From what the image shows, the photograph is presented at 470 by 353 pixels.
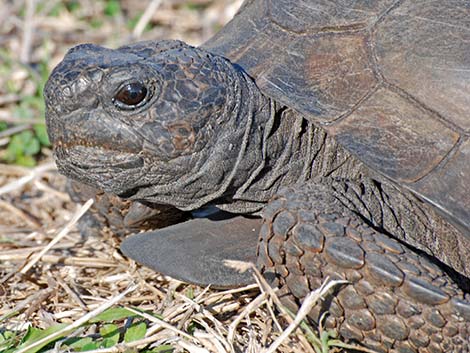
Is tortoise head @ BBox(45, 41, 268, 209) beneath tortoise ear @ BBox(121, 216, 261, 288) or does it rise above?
above

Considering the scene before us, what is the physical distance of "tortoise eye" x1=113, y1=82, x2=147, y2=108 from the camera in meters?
2.74

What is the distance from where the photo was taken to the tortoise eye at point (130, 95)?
2.74m

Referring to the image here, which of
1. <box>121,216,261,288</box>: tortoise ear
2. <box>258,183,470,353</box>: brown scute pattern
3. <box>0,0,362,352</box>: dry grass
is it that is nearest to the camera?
<box>258,183,470,353</box>: brown scute pattern

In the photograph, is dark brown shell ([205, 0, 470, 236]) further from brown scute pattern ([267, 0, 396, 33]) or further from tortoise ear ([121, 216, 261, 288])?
tortoise ear ([121, 216, 261, 288])

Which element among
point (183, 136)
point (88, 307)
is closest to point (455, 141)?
point (183, 136)

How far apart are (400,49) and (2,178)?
2.72 meters

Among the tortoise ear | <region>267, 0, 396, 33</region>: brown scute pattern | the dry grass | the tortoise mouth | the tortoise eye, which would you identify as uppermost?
<region>267, 0, 396, 33</region>: brown scute pattern

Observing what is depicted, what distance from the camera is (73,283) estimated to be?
11.2 ft

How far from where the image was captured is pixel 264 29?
3.23m

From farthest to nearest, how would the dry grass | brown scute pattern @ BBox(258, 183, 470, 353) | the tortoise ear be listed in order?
the tortoise ear, the dry grass, brown scute pattern @ BBox(258, 183, 470, 353)

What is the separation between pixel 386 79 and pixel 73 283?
1.54 meters

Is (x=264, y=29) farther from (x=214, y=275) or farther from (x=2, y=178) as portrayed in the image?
(x=2, y=178)

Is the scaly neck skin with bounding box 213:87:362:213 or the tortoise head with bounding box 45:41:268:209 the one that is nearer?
the tortoise head with bounding box 45:41:268:209

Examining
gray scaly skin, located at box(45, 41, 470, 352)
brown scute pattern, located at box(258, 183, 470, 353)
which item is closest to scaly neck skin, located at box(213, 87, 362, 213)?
gray scaly skin, located at box(45, 41, 470, 352)
